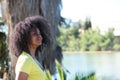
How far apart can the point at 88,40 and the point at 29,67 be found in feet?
114

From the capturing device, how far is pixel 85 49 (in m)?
37.9

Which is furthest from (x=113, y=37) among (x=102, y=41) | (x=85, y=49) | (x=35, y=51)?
(x=35, y=51)

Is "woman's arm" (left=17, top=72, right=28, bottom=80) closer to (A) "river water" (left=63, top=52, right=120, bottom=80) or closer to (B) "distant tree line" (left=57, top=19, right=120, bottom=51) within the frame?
(A) "river water" (left=63, top=52, right=120, bottom=80)

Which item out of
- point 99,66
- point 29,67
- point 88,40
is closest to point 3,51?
point 29,67

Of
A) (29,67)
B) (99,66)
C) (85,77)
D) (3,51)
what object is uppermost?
(29,67)

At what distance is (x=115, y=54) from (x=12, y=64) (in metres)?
31.3

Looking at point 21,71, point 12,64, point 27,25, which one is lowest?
point 12,64

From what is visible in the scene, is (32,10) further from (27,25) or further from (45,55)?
(27,25)

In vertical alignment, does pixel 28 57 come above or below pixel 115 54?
above

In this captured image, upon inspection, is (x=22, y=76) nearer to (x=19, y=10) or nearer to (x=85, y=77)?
(x=85, y=77)

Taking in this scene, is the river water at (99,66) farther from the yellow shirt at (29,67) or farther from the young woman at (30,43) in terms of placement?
the yellow shirt at (29,67)

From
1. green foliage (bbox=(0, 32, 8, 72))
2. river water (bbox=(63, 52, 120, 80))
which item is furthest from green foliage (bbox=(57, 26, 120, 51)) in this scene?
green foliage (bbox=(0, 32, 8, 72))

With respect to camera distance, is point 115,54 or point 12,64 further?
point 115,54

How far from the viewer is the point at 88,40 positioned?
37.2 metres
